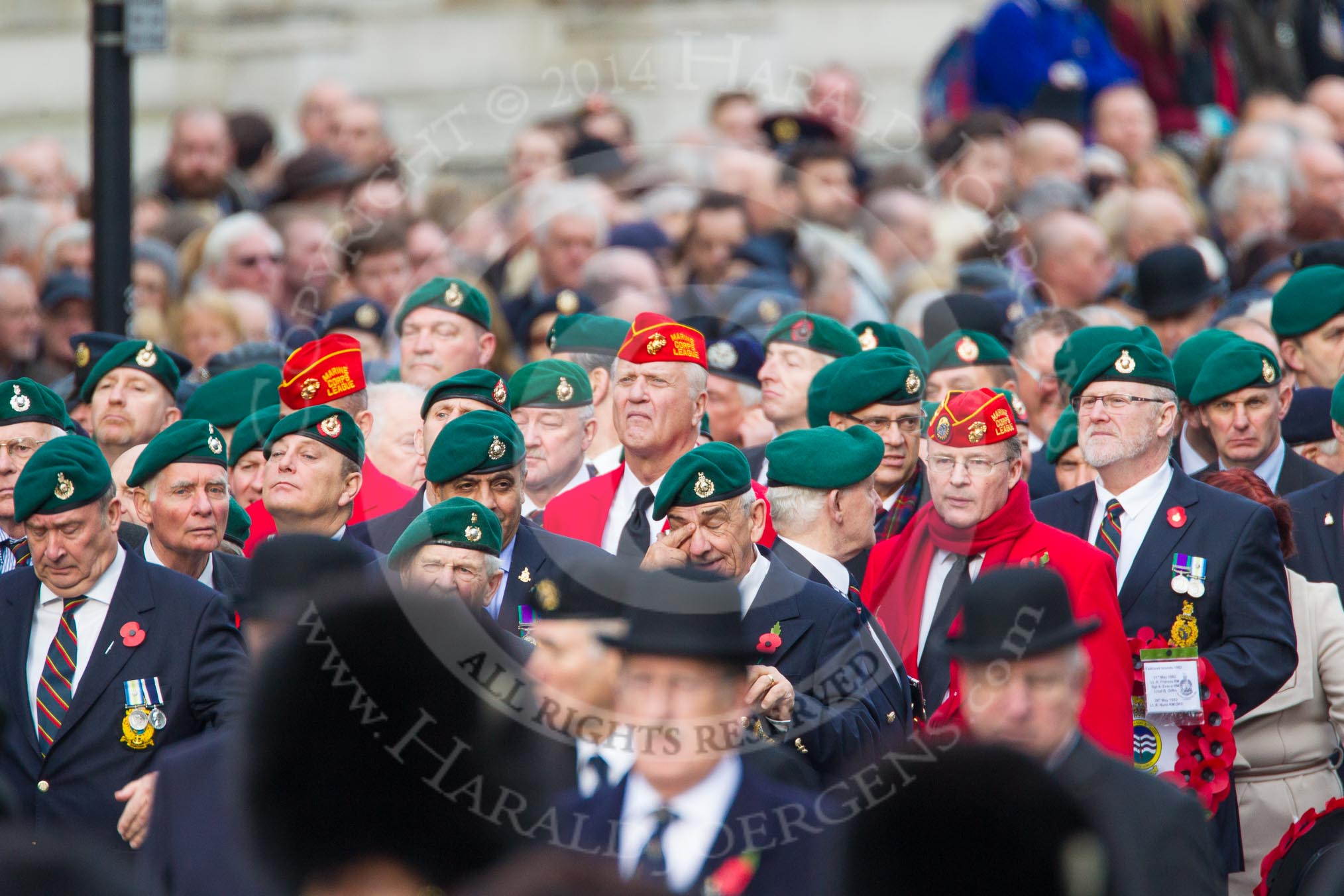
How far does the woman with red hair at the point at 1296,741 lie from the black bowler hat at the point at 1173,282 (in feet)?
9.03

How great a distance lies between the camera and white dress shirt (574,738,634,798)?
14.1 feet

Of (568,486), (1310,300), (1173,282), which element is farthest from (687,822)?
(1173,282)

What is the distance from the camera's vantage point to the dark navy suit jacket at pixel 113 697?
19.1ft

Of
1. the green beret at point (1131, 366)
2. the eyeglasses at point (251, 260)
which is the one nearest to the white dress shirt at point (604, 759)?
the green beret at point (1131, 366)

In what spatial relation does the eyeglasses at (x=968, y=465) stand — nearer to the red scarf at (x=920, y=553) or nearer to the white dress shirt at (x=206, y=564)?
the red scarf at (x=920, y=553)

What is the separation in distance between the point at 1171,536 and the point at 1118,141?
6.31 meters

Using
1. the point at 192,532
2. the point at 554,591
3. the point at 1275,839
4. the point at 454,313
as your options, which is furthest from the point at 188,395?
the point at 1275,839

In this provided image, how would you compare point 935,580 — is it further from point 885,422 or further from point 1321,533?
point 1321,533

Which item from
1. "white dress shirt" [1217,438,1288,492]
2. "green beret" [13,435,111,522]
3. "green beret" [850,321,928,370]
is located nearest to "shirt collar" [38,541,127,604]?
"green beret" [13,435,111,522]

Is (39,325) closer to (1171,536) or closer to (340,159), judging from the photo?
(340,159)

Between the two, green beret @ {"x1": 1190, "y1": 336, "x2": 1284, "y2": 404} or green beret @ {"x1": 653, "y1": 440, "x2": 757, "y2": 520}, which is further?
green beret @ {"x1": 1190, "y1": 336, "x2": 1284, "y2": 404}

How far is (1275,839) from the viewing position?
6.27m

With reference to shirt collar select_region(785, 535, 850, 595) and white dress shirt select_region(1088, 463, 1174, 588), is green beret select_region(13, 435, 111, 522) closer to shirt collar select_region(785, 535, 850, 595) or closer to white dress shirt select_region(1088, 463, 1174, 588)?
shirt collar select_region(785, 535, 850, 595)

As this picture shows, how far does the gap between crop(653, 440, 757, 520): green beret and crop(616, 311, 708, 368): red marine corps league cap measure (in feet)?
3.24
